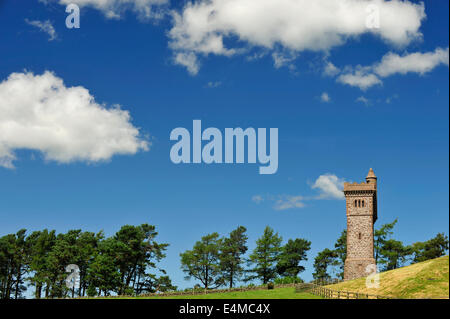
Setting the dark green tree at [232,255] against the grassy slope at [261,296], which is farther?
the dark green tree at [232,255]

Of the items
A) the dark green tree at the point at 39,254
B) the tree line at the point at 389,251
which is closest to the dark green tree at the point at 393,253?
the tree line at the point at 389,251

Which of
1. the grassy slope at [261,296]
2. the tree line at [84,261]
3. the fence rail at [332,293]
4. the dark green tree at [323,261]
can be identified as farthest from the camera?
the dark green tree at [323,261]

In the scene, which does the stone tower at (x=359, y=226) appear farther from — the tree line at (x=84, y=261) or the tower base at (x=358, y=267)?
the tree line at (x=84, y=261)

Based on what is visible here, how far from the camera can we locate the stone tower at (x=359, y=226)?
7631 cm

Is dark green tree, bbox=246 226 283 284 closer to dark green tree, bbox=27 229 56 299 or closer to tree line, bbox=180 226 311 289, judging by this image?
tree line, bbox=180 226 311 289

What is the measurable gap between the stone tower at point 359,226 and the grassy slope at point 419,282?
23348mm

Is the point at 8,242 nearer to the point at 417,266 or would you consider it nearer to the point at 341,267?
the point at 341,267

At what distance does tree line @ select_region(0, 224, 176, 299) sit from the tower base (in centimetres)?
2839

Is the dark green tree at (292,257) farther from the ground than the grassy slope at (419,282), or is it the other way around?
the dark green tree at (292,257)

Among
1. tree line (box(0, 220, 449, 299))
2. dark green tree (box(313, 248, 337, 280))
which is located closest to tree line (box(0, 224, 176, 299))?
tree line (box(0, 220, 449, 299))

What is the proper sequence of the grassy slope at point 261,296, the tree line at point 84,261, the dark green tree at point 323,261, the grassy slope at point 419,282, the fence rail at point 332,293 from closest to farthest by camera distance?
the grassy slope at point 419,282 → the fence rail at point 332,293 → the grassy slope at point 261,296 → the tree line at point 84,261 → the dark green tree at point 323,261

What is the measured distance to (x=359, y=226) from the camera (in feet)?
258
